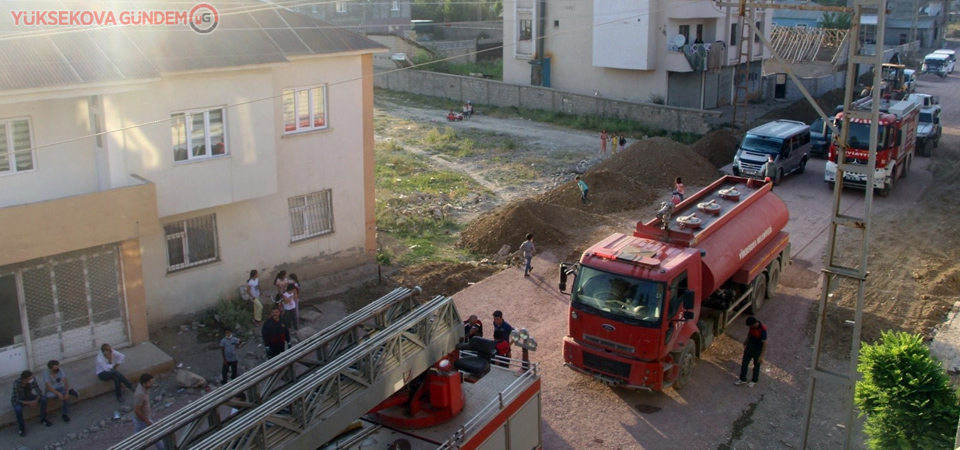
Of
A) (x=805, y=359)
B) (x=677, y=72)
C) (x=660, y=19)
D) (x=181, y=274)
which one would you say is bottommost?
(x=805, y=359)

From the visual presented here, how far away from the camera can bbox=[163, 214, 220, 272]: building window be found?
17.7 m

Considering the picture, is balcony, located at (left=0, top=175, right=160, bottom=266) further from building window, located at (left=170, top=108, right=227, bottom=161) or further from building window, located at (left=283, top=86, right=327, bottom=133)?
building window, located at (left=283, top=86, right=327, bottom=133)

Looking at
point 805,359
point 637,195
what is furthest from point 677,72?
point 805,359

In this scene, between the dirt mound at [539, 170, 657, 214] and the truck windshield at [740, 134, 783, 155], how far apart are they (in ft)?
14.3

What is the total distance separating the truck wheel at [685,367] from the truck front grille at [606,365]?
1152 millimetres

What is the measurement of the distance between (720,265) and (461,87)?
3606cm

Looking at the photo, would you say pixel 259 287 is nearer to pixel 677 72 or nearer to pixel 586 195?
pixel 586 195

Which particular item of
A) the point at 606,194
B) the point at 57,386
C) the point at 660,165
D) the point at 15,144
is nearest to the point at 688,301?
the point at 57,386

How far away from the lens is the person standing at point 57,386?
13859mm

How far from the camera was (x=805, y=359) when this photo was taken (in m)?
16.1

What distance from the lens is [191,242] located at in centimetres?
1800

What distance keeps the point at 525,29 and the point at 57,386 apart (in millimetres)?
38678

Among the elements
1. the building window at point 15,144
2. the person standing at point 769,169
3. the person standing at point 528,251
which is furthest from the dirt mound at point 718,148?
the building window at point 15,144

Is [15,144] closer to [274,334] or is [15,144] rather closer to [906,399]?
[274,334]
